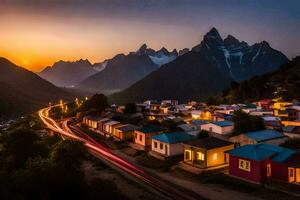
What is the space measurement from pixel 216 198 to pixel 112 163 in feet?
58.5

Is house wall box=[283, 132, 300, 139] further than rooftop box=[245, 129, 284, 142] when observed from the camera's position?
Yes

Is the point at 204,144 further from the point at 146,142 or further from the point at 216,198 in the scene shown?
the point at 146,142

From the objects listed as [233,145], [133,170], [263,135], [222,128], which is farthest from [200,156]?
[222,128]

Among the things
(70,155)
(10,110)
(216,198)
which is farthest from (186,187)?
(10,110)

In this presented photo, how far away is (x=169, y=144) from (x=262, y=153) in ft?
44.6

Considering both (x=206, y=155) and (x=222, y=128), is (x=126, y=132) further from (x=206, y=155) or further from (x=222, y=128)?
(x=206, y=155)

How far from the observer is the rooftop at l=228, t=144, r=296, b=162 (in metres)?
31.4

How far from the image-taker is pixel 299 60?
13038cm

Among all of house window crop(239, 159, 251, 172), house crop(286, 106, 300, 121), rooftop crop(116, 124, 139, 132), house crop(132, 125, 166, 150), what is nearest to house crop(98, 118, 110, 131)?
A: rooftop crop(116, 124, 139, 132)

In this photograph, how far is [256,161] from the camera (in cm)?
3136

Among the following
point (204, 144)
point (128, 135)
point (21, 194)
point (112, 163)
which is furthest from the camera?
point (128, 135)

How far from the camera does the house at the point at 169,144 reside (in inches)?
1703

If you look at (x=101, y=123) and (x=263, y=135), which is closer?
(x=263, y=135)

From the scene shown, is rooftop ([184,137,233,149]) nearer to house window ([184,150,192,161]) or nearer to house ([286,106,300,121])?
house window ([184,150,192,161])
